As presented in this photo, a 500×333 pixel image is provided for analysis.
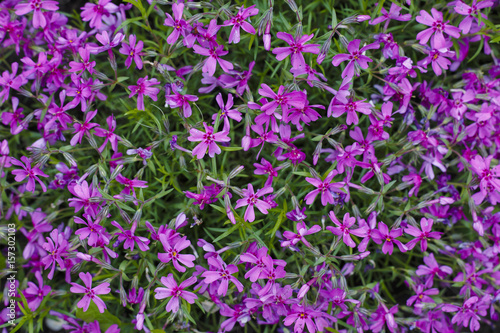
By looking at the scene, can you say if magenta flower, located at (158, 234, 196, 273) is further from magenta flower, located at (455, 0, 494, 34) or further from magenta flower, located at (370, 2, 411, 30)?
magenta flower, located at (455, 0, 494, 34)

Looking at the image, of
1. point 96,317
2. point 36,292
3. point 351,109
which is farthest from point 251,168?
point 36,292

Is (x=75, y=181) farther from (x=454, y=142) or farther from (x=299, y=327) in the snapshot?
(x=454, y=142)

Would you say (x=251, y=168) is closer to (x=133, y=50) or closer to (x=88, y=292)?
(x=133, y=50)

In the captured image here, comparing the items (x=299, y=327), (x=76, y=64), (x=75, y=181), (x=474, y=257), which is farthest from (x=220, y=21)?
(x=474, y=257)

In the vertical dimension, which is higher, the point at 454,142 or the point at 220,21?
the point at 220,21

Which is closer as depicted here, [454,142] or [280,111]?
[280,111]

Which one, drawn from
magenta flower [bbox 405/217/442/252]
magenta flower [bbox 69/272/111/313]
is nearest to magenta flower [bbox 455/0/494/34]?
magenta flower [bbox 405/217/442/252]

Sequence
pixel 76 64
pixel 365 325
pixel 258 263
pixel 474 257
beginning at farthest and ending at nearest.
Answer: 1. pixel 474 257
2. pixel 365 325
3. pixel 76 64
4. pixel 258 263
